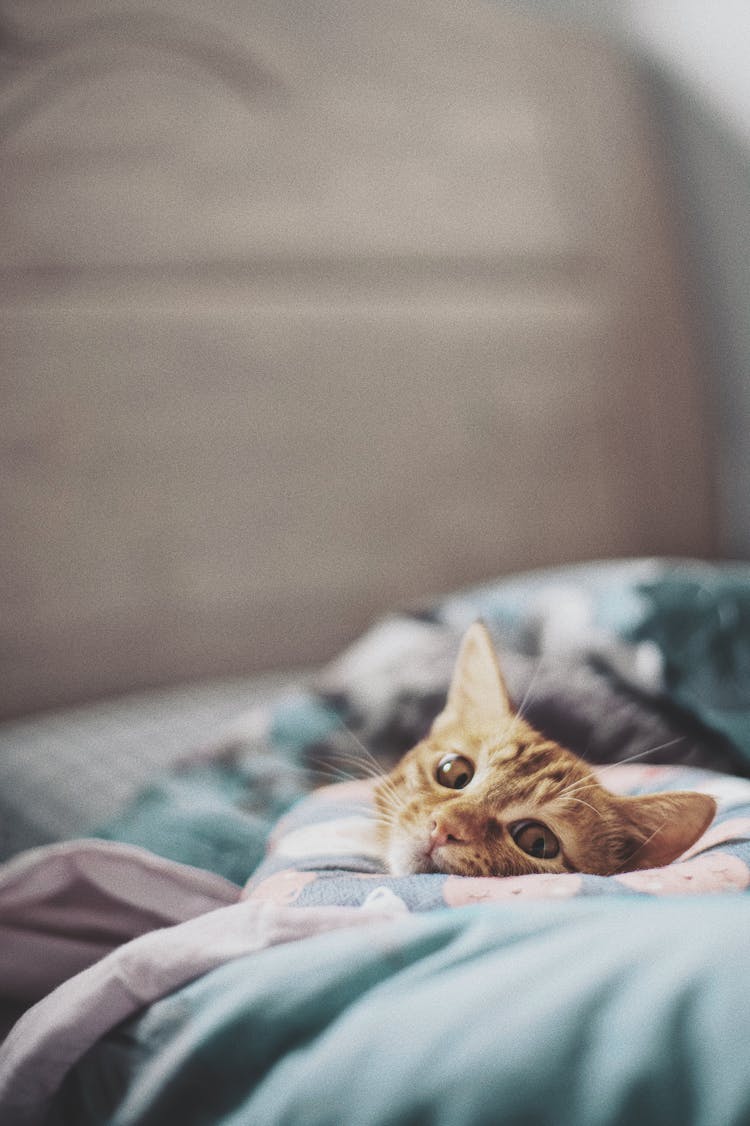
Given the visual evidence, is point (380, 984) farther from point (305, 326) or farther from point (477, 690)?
point (305, 326)

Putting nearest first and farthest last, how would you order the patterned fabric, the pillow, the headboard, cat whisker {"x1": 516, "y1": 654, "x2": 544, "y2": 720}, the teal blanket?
the teal blanket → the pillow → cat whisker {"x1": 516, "y1": 654, "x2": 544, "y2": 720} → the patterned fabric → the headboard

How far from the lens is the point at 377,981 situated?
36cm

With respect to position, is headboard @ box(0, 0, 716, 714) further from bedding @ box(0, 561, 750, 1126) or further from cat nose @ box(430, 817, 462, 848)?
cat nose @ box(430, 817, 462, 848)

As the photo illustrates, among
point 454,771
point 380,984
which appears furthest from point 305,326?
point 380,984

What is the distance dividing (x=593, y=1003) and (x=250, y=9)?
1.31m

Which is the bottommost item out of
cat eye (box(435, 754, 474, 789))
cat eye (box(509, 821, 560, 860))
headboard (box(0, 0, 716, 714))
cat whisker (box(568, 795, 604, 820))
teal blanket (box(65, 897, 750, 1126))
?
teal blanket (box(65, 897, 750, 1126))

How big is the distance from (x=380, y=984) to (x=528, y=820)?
117 millimetres

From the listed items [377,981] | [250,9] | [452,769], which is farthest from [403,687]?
[250,9]

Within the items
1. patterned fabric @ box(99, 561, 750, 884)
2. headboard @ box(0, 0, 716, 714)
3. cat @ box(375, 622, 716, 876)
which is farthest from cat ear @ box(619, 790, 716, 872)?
headboard @ box(0, 0, 716, 714)

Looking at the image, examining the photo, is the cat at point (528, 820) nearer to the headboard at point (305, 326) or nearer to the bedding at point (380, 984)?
the bedding at point (380, 984)

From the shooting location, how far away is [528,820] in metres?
0.44

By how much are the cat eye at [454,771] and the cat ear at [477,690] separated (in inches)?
1.2

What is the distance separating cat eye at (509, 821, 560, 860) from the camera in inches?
17.2

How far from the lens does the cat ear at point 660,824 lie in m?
0.44
